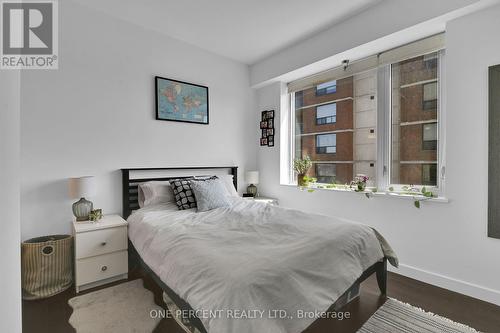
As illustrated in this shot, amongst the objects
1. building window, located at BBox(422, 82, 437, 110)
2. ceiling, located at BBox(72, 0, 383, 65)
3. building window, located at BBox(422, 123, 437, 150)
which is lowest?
building window, located at BBox(422, 123, 437, 150)

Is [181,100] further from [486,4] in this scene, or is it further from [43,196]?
[486,4]

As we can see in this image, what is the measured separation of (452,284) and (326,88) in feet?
8.84

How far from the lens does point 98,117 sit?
8.86 ft

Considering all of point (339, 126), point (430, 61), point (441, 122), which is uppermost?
point (430, 61)

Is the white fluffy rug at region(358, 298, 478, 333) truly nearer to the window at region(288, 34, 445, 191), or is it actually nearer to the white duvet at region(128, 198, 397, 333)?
the white duvet at region(128, 198, 397, 333)

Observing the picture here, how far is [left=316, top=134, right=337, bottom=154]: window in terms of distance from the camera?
3.49 metres

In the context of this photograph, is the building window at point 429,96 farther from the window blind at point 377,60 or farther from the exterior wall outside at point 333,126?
the exterior wall outside at point 333,126

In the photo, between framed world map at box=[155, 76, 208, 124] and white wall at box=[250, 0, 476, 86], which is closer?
white wall at box=[250, 0, 476, 86]

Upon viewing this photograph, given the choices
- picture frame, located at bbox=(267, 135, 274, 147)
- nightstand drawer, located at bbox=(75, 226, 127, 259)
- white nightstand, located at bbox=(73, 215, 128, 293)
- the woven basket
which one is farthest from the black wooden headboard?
picture frame, located at bbox=(267, 135, 274, 147)

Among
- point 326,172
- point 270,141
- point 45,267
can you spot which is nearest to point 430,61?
point 326,172

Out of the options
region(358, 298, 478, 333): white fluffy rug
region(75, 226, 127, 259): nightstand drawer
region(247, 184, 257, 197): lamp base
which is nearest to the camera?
region(358, 298, 478, 333): white fluffy rug

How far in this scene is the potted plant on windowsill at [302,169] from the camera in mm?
3568

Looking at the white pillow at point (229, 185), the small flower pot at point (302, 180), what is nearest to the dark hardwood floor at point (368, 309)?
the white pillow at point (229, 185)

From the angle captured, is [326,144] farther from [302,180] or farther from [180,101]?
[180,101]
